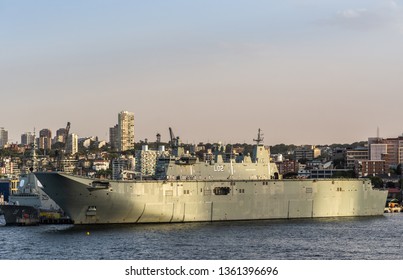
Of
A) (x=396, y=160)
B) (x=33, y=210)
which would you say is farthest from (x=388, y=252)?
(x=396, y=160)

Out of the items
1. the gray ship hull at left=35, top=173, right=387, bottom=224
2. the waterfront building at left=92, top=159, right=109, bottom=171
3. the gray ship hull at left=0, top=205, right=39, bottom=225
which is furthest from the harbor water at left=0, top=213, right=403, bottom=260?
the waterfront building at left=92, top=159, right=109, bottom=171

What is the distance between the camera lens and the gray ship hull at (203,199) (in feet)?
187

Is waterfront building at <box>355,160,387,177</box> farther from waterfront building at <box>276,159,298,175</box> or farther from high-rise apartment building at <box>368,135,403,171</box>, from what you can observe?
waterfront building at <box>276,159,298,175</box>

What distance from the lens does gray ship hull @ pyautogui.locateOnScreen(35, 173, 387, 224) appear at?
5688cm

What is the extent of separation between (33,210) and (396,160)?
96516mm

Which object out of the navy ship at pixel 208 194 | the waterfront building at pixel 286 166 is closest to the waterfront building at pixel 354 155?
the waterfront building at pixel 286 166

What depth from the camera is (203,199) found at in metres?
60.5

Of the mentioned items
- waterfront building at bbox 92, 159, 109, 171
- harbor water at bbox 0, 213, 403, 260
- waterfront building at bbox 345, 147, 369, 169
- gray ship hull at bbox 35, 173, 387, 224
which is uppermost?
waterfront building at bbox 345, 147, 369, 169

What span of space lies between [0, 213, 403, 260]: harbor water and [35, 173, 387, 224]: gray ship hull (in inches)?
49.6

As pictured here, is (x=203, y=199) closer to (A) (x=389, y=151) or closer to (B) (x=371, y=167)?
(B) (x=371, y=167)

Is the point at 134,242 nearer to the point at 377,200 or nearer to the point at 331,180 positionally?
the point at 331,180

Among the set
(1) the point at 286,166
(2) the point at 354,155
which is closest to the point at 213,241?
(2) the point at 354,155

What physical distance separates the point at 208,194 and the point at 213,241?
44.9 feet

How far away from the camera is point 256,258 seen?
131 feet
